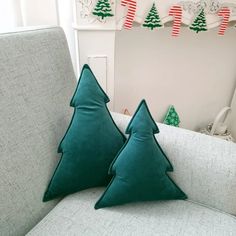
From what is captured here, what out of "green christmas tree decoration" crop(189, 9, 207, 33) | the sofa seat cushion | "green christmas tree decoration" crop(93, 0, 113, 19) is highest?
"green christmas tree decoration" crop(93, 0, 113, 19)

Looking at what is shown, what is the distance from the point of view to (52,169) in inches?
33.7

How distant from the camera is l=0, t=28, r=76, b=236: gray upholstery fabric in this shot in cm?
71

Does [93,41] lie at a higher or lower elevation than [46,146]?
higher

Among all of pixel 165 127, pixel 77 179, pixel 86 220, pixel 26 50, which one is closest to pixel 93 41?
pixel 26 50

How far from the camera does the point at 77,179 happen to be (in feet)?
2.66

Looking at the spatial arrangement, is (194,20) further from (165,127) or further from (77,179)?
(77,179)

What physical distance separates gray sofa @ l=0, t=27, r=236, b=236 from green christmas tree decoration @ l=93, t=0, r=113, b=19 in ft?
0.65

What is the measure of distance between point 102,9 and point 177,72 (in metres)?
0.70

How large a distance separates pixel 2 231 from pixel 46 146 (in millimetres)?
277

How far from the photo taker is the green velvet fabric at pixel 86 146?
80 cm

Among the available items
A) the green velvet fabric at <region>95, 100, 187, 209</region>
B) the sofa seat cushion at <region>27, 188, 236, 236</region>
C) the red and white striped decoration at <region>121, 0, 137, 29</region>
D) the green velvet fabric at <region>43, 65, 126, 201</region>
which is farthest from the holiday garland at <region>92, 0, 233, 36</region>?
the sofa seat cushion at <region>27, 188, 236, 236</region>

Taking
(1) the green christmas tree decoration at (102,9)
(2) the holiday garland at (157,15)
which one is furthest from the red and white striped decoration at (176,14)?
(1) the green christmas tree decoration at (102,9)

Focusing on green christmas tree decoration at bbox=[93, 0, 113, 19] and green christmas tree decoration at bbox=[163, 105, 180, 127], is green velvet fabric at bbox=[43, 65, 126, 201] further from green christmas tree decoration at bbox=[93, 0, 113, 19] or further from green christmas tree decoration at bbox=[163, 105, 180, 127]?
green christmas tree decoration at bbox=[163, 105, 180, 127]

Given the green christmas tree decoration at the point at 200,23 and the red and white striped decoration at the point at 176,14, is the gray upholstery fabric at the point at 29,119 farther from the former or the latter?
the green christmas tree decoration at the point at 200,23
